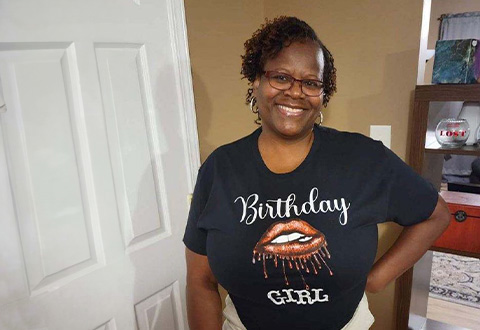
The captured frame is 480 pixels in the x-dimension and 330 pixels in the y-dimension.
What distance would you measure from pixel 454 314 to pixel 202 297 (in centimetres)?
196

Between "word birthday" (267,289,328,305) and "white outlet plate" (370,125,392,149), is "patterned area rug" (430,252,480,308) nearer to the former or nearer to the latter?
"white outlet plate" (370,125,392,149)

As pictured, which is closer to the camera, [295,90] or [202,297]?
[295,90]

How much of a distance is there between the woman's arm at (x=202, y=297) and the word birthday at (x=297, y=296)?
0.79 ft

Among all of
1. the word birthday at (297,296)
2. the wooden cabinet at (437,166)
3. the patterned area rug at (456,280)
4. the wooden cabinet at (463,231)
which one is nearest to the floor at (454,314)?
the patterned area rug at (456,280)

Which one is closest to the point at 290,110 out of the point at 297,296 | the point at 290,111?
the point at 290,111

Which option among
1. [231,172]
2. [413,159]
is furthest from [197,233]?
[413,159]

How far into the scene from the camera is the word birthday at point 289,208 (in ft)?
2.79

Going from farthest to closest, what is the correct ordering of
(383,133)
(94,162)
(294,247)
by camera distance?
(383,133) < (94,162) < (294,247)

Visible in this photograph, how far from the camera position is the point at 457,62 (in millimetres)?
1148

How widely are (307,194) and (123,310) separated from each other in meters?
0.80

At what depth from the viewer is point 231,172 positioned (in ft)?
3.03

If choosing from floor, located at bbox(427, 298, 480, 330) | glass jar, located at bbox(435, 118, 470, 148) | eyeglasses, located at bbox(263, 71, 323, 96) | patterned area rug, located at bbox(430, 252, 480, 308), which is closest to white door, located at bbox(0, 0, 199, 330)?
eyeglasses, located at bbox(263, 71, 323, 96)

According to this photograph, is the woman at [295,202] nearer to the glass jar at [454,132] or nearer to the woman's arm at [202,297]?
the woman's arm at [202,297]

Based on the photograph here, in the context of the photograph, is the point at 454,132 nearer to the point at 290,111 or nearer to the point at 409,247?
the point at 409,247
